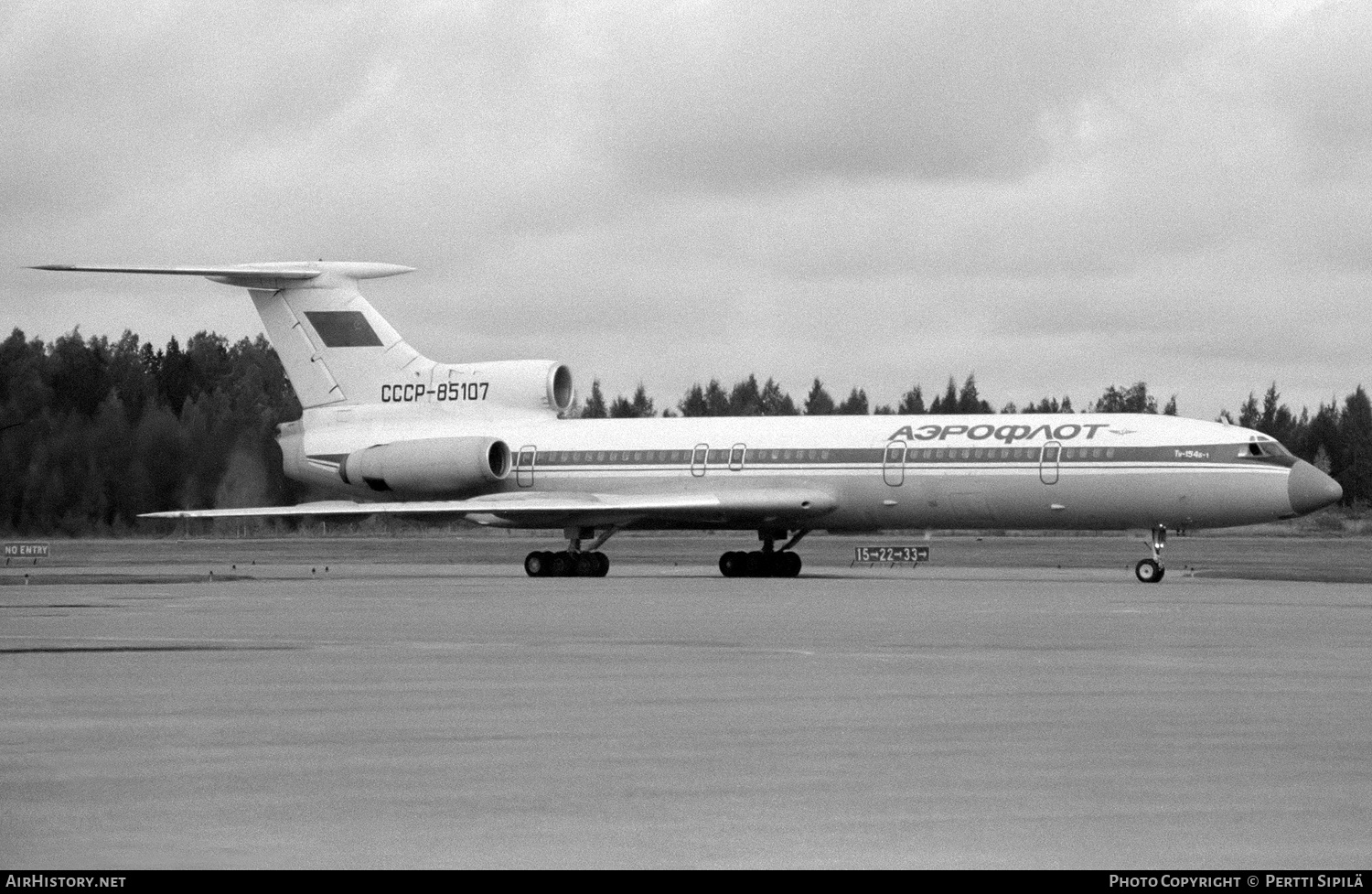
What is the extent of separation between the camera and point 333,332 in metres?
47.6

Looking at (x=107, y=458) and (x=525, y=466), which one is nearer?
(x=525, y=466)

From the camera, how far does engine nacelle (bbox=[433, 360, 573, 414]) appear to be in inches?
1839

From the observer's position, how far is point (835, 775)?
10375 mm

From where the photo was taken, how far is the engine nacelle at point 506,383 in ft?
153

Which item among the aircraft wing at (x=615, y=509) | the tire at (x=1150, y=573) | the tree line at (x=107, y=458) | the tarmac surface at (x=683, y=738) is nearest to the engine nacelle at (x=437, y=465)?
the aircraft wing at (x=615, y=509)

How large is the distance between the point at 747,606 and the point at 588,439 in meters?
18.1

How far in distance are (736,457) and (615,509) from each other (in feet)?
9.68

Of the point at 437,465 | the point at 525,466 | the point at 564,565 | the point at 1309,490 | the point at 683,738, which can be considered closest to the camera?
the point at 683,738

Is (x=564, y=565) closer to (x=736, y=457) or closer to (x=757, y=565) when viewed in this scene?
(x=757, y=565)

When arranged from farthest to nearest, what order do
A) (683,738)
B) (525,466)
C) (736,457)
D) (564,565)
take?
1. (525,466)
2. (736,457)
3. (564,565)
4. (683,738)

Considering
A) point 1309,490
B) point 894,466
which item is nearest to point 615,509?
point 894,466

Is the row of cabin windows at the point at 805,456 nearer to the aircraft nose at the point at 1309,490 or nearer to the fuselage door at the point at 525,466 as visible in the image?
the fuselage door at the point at 525,466

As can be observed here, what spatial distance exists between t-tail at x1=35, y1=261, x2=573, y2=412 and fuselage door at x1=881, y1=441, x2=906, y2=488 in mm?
9050
